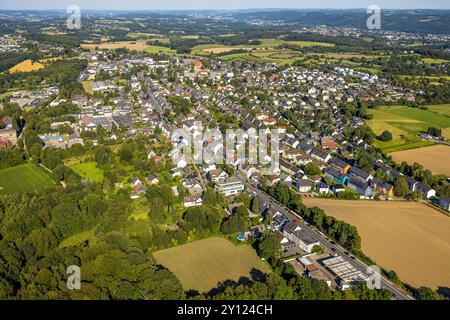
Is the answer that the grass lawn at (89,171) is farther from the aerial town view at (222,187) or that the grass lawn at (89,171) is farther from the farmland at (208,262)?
the farmland at (208,262)

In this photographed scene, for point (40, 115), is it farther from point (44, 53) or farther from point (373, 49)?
point (373, 49)

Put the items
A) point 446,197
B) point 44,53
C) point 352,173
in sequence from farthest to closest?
point 44,53, point 352,173, point 446,197

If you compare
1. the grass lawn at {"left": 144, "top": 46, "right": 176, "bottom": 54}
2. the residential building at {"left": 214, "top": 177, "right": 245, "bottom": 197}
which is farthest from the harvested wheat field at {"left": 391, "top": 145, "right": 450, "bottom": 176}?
the grass lawn at {"left": 144, "top": 46, "right": 176, "bottom": 54}

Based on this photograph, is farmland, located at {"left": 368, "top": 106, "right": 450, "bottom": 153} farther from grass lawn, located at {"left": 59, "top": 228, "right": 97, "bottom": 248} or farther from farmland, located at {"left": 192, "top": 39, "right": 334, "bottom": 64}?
farmland, located at {"left": 192, "top": 39, "right": 334, "bottom": 64}

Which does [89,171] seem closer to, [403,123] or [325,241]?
[325,241]

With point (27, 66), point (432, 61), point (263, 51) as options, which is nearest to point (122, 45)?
point (263, 51)

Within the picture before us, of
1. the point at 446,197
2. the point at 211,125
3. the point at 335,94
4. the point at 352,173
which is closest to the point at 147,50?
the point at 335,94

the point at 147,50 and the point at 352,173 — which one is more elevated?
the point at 147,50
